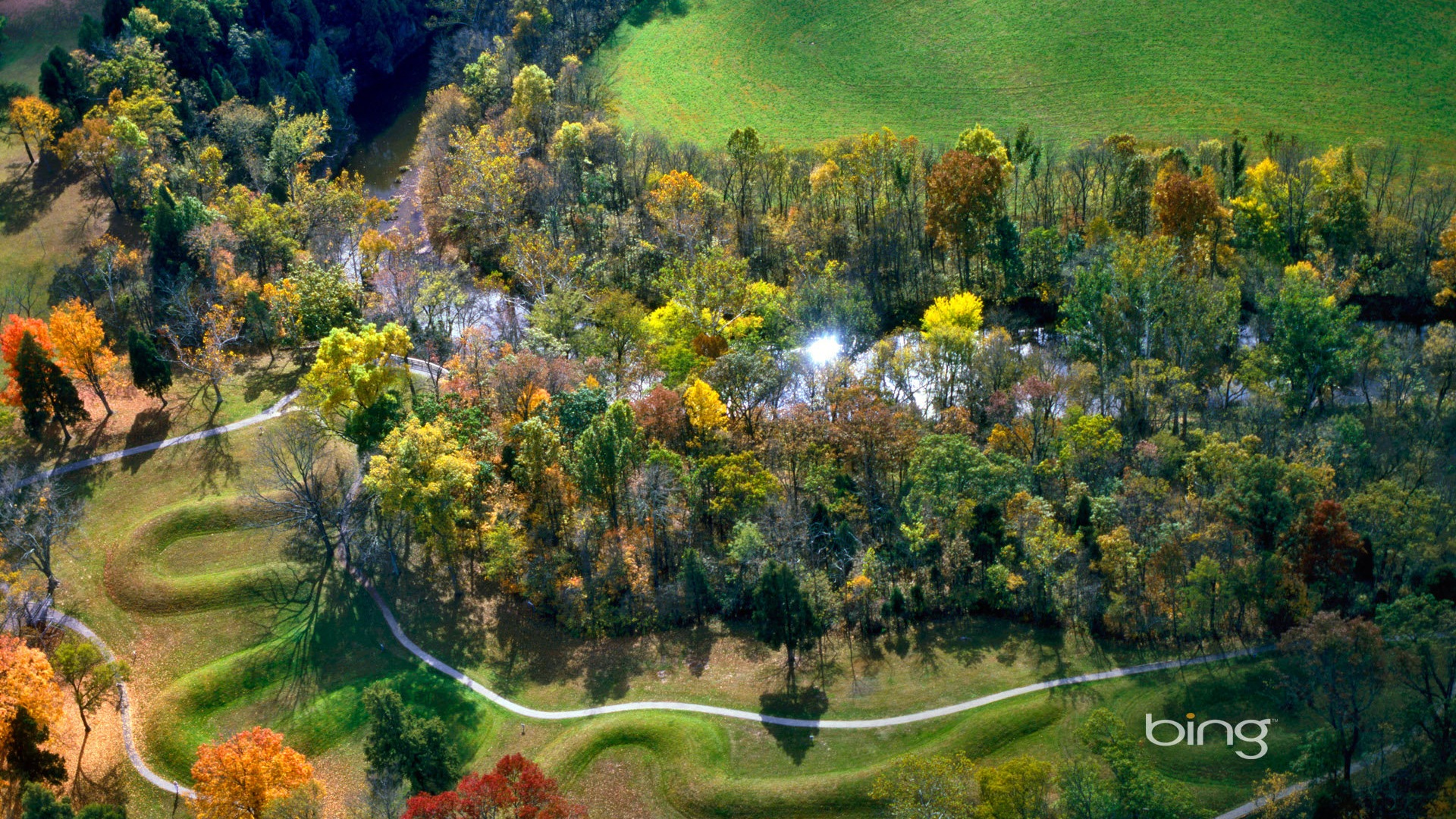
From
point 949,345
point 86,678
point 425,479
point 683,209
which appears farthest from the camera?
point 683,209

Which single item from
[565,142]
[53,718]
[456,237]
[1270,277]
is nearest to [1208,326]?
[1270,277]

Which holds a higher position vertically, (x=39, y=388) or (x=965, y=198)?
(x=965, y=198)

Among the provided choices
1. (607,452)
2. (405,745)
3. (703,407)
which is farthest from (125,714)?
(703,407)

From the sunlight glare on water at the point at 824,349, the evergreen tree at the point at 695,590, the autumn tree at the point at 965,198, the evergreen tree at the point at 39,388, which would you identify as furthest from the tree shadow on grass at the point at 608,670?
the autumn tree at the point at 965,198

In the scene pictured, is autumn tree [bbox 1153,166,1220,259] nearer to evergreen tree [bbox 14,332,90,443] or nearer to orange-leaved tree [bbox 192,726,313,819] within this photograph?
orange-leaved tree [bbox 192,726,313,819]

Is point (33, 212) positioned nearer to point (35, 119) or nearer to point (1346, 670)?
point (35, 119)

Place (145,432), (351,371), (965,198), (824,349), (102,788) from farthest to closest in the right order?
(965,198), (824,349), (145,432), (351,371), (102,788)
